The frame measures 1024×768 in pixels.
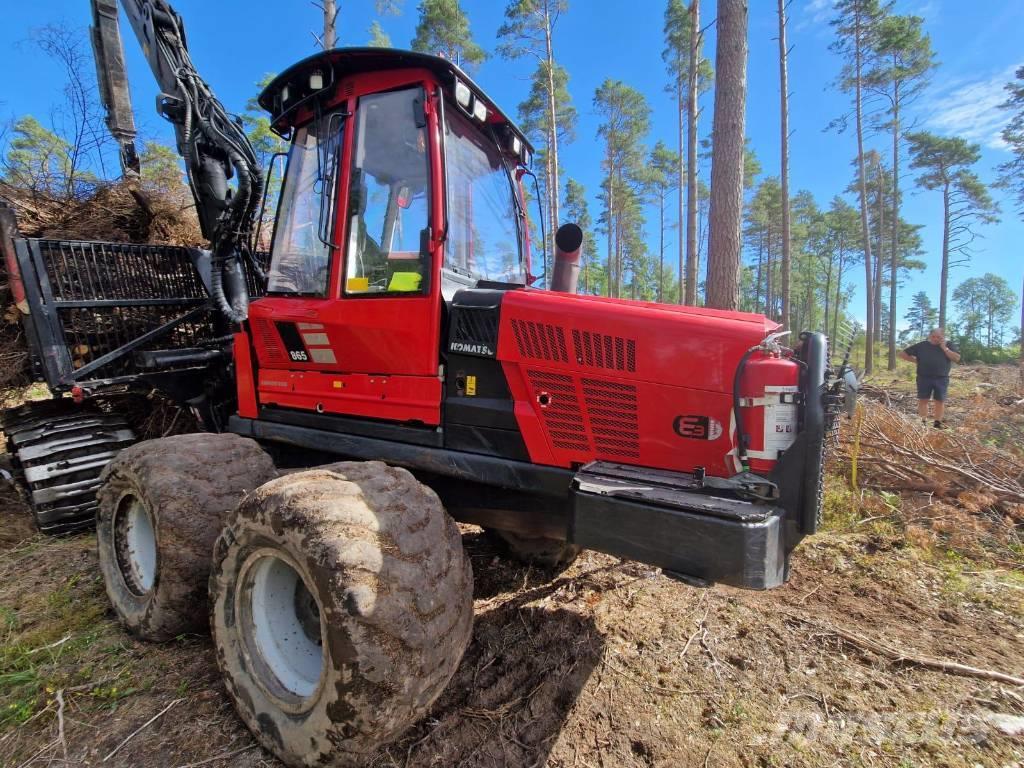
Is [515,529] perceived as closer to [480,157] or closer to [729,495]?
[729,495]

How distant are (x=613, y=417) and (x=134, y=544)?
2.74m

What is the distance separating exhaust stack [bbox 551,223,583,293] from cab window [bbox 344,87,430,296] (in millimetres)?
952

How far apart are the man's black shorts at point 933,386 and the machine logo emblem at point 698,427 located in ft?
30.4

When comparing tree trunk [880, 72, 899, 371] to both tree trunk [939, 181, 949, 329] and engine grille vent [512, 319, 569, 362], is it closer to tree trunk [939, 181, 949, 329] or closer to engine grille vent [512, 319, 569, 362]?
tree trunk [939, 181, 949, 329]

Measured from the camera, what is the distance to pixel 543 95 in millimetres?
21938

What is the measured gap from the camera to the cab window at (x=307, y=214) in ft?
9.65

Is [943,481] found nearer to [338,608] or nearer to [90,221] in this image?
[338,608]

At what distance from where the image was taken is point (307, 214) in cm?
328

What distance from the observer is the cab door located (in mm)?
2697

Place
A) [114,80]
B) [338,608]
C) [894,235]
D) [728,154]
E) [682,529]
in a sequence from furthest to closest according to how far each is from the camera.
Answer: [894,235] < [728,154] < [114,80] < [682,529] < [338,608]

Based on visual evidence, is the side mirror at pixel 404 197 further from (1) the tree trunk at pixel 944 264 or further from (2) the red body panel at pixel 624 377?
(1) the tree trunk at pixel 944 264

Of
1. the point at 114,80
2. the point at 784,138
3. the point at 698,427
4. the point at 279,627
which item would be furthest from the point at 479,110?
the point at 784,138

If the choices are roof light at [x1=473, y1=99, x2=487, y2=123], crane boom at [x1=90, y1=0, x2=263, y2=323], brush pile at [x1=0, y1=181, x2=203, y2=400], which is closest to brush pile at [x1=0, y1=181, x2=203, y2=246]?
brush pile at [x1=0, y1=181, x2=203, y2=400]

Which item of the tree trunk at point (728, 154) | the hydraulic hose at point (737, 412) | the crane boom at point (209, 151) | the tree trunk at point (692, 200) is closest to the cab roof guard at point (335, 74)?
the crane boom at point (209, 151)
